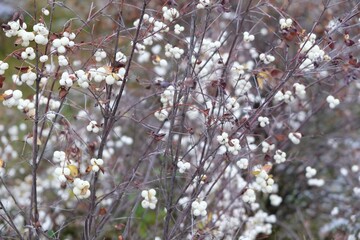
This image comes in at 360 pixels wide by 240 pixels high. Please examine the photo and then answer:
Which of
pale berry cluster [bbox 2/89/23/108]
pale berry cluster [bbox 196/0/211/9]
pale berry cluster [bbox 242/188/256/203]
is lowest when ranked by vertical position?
pale berry cluster [bbox 242/188/256/203]

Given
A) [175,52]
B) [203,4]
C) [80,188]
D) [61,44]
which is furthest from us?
[175,52]

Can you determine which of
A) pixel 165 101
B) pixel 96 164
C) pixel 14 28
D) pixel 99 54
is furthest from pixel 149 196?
pixel 14 28

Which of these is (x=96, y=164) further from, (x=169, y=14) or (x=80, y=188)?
(x=169, y=14)

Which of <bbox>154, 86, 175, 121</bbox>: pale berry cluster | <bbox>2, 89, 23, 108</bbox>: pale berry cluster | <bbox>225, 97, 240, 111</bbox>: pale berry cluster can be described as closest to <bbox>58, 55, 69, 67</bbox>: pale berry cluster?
<bbox>2, 89, 23, 108</bbox>: pale berry cluster

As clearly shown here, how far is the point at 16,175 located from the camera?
15.7 ft

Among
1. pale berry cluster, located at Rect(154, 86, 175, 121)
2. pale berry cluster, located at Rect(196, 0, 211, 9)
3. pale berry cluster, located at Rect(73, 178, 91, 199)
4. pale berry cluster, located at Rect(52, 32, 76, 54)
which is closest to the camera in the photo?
pale berry cluster, located at Rect(52, 32, 76, 54)

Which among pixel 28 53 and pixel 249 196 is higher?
pixel 28 53

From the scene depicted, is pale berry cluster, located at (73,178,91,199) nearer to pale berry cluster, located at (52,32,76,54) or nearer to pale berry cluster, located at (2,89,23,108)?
pale berry cluster, located at (2,89,23,108)

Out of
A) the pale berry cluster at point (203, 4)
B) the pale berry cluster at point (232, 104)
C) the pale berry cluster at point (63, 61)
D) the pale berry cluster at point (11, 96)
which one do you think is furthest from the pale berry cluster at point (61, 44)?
the pale berry cluster at point (232, 104)

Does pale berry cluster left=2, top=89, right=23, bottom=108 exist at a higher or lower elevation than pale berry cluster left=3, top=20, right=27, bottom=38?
lower

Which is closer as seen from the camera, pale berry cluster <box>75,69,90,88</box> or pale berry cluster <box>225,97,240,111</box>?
pale berry cluster <box>75,69,90,88</box>

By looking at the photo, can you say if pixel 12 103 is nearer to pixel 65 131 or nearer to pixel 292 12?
pixel 65 131

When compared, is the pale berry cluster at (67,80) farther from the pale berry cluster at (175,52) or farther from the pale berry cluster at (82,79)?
the pale berry cluster at (175,52)

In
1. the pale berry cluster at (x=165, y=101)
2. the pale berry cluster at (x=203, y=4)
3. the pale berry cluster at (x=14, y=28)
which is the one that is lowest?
the pale berry cluster at (x=165, y=101)
